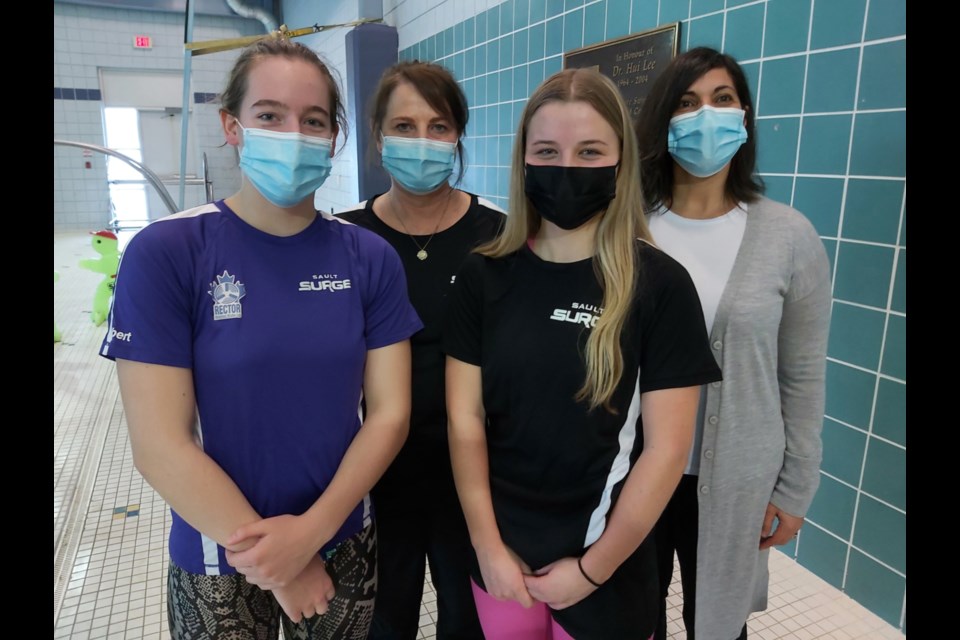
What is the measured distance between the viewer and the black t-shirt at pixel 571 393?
92 cm

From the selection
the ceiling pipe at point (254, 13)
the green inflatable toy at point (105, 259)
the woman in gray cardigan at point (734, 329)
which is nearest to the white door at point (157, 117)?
the ceiling pipe at point (254, 13)

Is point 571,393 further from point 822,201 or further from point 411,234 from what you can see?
point 822,201

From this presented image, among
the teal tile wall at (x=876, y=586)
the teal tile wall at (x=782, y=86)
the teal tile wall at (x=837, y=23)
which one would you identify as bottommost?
the teal tile wall at (x=876, y=586)

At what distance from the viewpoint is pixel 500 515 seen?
1005mm

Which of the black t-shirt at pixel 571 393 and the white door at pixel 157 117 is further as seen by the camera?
the white door at pixel 157 117

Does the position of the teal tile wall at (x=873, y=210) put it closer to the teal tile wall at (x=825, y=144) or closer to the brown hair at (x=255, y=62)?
the teal tile wall at (x=825, y=144)

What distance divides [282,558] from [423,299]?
55cm

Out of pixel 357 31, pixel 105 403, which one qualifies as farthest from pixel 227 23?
pixel 105 403

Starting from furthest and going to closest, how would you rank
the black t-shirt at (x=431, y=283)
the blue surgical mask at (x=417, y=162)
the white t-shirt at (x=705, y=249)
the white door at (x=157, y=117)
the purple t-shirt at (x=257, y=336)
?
the white door at (x=157, y=117) < the blue surgical mask at (x=417, y=162) < the black t-shirt at (x=431, y=283) < the white t-shirt at (x=705, y=249) < the purple t-shirt at (x=257, y=336)

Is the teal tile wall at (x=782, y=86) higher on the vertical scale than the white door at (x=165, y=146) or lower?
lower

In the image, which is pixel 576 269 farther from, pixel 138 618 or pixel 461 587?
pixel 138 618

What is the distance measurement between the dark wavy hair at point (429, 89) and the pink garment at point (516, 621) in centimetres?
101

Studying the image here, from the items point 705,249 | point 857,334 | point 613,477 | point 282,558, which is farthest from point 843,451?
point 282,558

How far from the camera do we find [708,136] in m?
1.10
